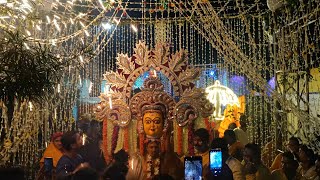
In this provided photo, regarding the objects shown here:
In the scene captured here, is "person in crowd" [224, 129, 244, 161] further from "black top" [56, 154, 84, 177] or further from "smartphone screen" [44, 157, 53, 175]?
"smartphone screen" [44, 157, 53, 175]

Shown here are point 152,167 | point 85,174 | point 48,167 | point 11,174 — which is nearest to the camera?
point 11,174

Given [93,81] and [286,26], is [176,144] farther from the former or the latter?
[93,81]

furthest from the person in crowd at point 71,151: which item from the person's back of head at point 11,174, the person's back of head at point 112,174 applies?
the person's back of head at point 11,174

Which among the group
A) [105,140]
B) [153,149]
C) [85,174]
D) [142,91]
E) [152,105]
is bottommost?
[85,174]

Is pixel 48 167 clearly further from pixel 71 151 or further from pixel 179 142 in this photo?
pixel 179 142

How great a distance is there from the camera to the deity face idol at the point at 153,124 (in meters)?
6.30

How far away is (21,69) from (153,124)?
1.93m

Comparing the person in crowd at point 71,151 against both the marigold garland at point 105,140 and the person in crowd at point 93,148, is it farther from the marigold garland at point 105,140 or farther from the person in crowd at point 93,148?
the marigold garland at point 105,140

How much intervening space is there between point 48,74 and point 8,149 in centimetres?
240

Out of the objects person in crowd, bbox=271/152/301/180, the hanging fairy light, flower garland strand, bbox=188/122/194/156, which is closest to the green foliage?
flower garland strand, bbox=188/122/194/156

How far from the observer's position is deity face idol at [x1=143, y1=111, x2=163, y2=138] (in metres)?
6.30

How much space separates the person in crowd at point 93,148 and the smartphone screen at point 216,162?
1.89 metres

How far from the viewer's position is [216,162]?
448cm

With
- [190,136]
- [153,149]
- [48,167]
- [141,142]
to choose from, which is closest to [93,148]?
[141,142]
